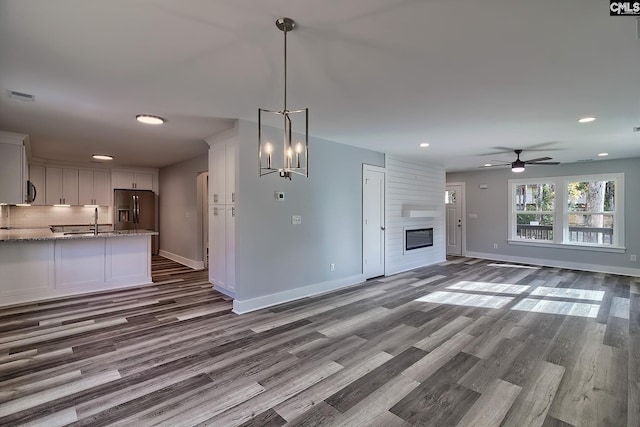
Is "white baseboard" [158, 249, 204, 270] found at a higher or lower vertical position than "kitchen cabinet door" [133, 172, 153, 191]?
lower

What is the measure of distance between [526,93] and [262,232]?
3.46 m

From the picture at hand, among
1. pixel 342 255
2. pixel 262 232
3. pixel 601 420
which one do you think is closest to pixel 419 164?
pixel 342 255

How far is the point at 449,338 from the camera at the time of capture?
324cm

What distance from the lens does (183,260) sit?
7.28 meters

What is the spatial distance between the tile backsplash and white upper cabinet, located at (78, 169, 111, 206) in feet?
1.35

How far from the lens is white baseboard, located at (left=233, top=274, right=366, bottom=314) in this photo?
3.99 meters

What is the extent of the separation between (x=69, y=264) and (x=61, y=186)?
3.39 m

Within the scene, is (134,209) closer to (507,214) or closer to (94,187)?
(94,187)

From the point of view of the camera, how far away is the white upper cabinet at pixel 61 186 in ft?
22.4

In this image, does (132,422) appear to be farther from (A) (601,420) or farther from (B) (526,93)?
(B) (526,93)

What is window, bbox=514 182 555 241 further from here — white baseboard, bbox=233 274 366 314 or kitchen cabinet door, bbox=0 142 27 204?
kitchen cabinet door, bbox=0 142 27 204

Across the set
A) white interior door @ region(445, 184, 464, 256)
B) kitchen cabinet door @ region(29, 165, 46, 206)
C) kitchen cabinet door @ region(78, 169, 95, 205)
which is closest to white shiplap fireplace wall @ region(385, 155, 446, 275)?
white interior door @ region(445, 184, 464, 256)
